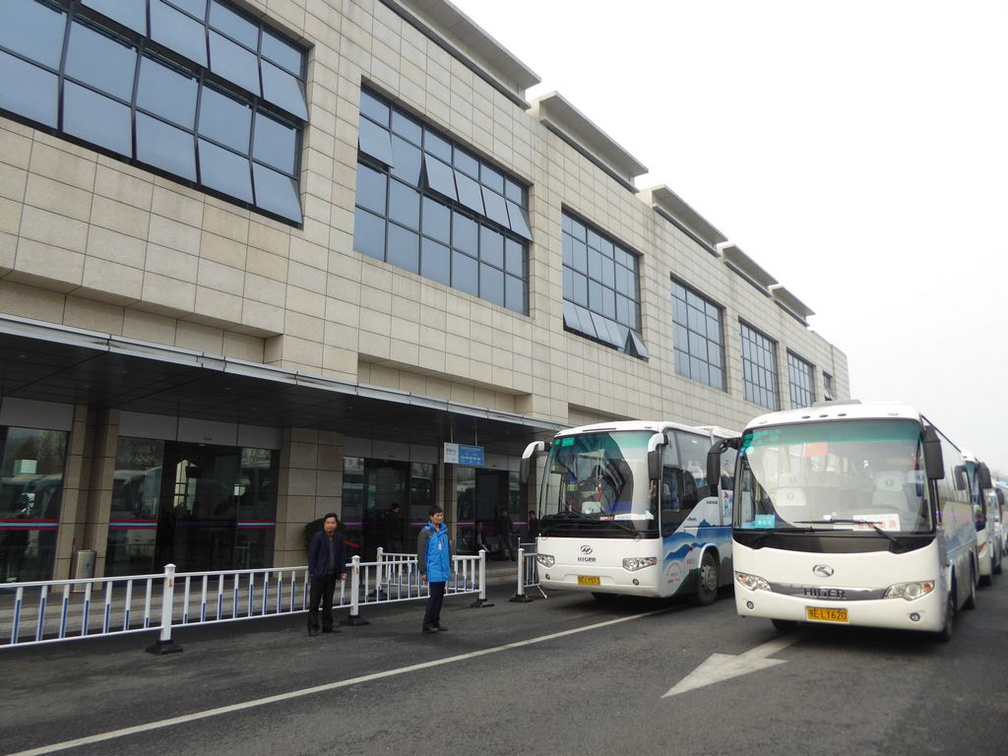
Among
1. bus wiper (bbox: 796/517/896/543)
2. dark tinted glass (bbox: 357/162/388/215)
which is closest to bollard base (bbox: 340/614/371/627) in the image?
bus wiper (bbox: 796/517/896/543)

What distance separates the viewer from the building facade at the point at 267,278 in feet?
42.4

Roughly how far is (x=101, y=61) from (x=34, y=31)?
1214mm

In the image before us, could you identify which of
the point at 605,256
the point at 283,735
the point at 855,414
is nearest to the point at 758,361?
the point at 605,256

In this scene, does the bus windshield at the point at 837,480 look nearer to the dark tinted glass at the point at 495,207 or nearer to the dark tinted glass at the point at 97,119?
the dark tinted glass at the point at 97,119

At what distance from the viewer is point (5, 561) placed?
1308cm

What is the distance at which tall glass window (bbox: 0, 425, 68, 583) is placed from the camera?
520 inches

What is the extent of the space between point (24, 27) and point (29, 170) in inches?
110

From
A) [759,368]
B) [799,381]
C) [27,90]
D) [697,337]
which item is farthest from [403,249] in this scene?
[799,381]

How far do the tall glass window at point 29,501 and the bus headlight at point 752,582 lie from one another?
1292 centimetres

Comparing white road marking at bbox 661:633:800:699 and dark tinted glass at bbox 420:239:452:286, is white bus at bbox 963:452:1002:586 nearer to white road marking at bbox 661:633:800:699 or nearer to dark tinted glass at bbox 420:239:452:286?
white road marking at bbox 661:633:800:699

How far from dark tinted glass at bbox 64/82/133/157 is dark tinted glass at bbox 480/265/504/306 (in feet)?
37.4

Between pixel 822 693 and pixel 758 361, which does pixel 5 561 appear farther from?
pixel 758 361

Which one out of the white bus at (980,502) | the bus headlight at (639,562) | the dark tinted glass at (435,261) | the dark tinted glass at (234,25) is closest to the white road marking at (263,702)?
the bus headlight at (639,562)

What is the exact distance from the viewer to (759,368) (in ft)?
145
